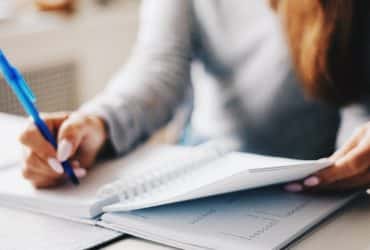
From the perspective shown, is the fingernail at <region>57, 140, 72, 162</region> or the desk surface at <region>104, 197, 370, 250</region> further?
the fingernail at <region>57, 140, 72, 162</region>

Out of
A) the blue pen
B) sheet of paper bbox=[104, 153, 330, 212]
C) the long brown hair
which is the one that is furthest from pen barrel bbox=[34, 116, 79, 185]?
the long brown hair

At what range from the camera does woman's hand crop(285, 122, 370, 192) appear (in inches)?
30.3

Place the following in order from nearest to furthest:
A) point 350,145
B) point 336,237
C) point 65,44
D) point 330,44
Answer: point 336,237 < point 350,145 < point 330,44 < point 65,44

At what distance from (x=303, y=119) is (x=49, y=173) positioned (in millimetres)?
551

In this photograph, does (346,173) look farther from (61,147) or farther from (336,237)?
(61,147)

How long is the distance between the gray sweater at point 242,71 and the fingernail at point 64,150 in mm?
284

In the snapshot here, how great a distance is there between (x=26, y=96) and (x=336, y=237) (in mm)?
410

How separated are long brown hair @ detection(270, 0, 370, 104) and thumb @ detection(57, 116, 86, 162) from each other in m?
0.42

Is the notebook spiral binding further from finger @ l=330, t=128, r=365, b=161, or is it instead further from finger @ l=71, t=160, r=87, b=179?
finger @ l=330, t=128, r=365, b=161

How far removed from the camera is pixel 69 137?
89 centimetres

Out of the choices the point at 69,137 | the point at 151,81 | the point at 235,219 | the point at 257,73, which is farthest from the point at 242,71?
the point at 235,219

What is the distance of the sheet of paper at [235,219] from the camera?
677mm

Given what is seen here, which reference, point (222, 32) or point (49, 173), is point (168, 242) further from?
point (222, 32)

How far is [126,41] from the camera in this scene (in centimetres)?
264
